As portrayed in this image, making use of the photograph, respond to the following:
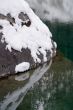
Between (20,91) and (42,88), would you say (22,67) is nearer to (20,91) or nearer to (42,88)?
(42,88)

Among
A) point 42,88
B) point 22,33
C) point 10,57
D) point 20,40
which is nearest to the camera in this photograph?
point 42,88

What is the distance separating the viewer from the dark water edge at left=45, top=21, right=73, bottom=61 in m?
19.1

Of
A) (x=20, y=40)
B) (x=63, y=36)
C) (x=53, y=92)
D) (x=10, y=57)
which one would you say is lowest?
(x=63, y=36)

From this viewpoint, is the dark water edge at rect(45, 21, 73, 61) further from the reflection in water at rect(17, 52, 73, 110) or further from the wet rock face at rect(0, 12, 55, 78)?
the reflection in water at rect(17, 52, 73, 110)

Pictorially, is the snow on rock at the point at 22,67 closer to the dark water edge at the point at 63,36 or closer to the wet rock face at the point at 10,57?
the wet rock face at the point at 10,57

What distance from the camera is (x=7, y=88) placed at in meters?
12.6

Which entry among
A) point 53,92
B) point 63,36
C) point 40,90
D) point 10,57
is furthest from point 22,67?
point 63,36

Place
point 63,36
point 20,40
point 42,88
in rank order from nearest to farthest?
point 42,88 < point 20,40 < point 63,36

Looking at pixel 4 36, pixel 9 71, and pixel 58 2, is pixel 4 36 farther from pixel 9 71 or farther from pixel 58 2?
pixel 58 2

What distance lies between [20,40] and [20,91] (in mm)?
3197

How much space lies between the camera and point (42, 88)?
1297cm

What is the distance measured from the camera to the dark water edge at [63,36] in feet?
62.5

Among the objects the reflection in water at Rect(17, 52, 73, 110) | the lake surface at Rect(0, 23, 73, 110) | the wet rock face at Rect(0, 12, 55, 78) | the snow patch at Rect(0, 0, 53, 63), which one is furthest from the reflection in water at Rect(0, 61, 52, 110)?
the snow patch at Rect(0, 0, 53, 63)

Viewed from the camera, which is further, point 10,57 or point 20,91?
point 10,57
